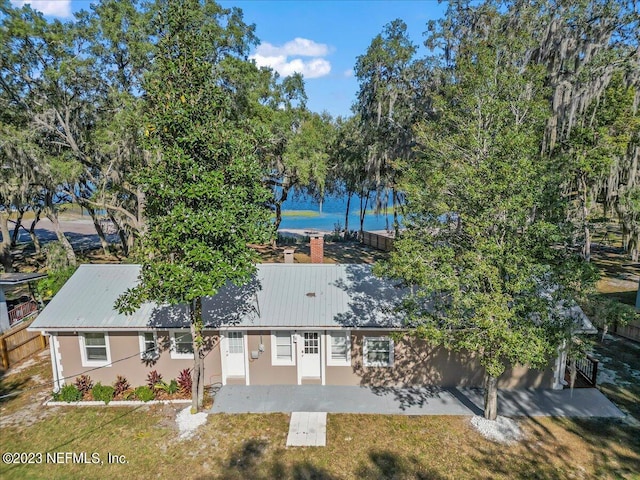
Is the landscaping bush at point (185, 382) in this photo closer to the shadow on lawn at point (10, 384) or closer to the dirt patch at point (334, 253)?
the shadow on lawn at point (10, 384)

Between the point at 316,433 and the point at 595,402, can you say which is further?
the point at 595,402

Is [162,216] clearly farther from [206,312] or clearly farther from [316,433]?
[316,433]

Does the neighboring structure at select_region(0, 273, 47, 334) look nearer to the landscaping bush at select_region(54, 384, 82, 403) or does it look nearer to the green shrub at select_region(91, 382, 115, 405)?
the landscaping bush at select_region(54, 384, 82, 403)

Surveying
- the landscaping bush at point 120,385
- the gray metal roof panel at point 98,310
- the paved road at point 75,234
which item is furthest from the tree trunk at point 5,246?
the landscaping bush at point 120,385

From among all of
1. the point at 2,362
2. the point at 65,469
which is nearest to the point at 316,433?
the point at 65,469

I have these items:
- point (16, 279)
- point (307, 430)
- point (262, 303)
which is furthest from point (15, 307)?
point (307, 430)

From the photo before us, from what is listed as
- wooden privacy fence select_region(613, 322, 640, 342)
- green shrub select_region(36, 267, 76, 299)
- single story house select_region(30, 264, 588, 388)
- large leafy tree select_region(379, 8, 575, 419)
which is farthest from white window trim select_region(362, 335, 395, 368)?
green shrub select_region(36, 267, 76, 299)
